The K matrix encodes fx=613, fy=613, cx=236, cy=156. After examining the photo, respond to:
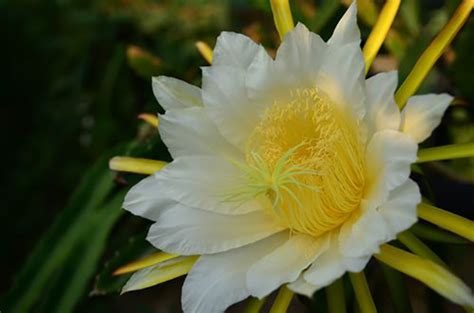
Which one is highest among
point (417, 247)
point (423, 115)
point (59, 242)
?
point (423, 115)

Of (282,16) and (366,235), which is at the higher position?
(282,16)

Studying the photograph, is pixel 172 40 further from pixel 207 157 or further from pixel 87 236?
pixel 207 157

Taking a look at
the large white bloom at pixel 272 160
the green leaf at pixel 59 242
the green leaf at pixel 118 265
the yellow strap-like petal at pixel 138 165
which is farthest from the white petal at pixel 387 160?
the green leaf at pixel 59 242

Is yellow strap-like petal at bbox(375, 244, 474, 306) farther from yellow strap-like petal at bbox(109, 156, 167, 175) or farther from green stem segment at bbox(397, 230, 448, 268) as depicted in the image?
yellow strap-like petal at bbox(109, 156, 167, 175)

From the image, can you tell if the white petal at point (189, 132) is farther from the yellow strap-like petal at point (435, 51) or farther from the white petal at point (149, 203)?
the yellow strap-like petal at point (435, 51)

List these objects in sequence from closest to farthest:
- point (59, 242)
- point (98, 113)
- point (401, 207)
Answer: point (401, 207) → point (59, 242) → point (98, 113)

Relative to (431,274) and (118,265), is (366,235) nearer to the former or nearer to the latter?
(431,274)

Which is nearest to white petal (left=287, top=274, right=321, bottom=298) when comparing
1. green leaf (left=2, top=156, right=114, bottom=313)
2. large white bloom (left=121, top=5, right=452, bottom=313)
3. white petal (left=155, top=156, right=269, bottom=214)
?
large white bloom (left=121, top=5, right=452, bottom=313)

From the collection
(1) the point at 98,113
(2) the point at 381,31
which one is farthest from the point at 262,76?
(1) the point at 98,113
